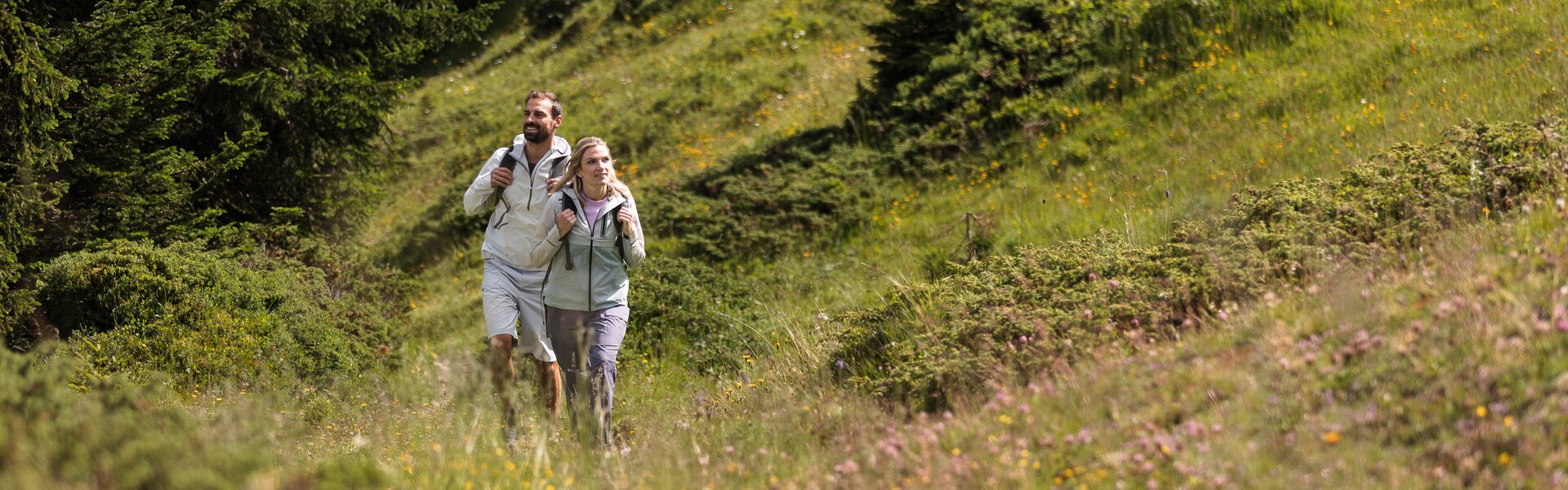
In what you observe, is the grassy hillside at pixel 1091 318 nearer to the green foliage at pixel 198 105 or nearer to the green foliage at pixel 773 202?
the green foliage at pixel 773 202

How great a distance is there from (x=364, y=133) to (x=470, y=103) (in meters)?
11.1

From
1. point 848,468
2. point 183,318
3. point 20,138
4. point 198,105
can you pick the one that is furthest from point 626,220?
point 198,105

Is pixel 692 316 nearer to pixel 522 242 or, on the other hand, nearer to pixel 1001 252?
pixel 1001 252

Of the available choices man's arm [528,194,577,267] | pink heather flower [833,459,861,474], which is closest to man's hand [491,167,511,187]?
man's arm [528,194,577,267]

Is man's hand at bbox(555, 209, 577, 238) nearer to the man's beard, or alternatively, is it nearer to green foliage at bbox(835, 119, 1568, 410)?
the man's beard

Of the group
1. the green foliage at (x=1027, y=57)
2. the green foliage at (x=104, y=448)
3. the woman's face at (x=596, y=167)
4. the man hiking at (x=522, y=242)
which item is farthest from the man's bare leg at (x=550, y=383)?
the green foliage at (x=1027, y=57)

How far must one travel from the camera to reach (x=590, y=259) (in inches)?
229

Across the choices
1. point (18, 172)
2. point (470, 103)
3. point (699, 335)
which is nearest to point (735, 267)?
point (699, 335)

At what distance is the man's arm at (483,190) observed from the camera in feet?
19.7

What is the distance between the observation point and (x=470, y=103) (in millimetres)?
21766

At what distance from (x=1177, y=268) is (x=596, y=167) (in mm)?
2745

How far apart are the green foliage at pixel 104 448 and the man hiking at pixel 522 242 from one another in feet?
7.71

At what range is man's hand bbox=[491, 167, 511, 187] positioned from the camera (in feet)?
19.5

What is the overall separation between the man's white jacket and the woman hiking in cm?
10
